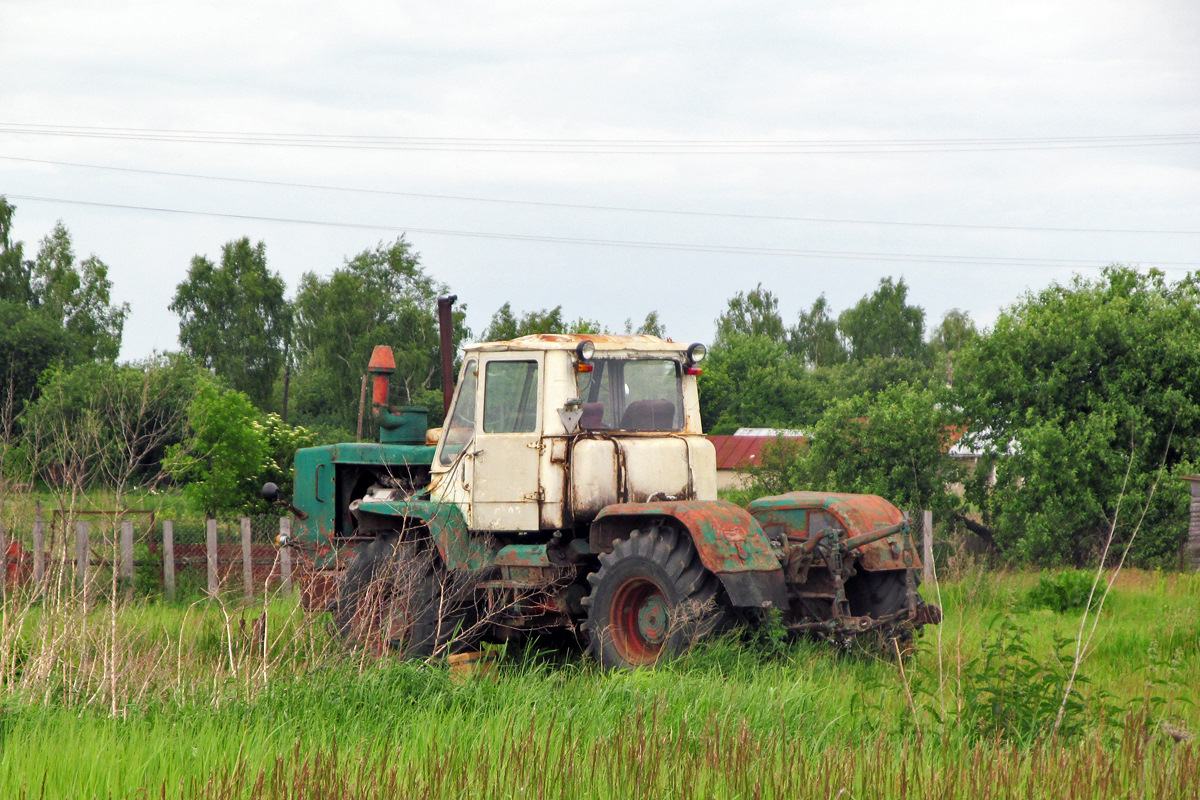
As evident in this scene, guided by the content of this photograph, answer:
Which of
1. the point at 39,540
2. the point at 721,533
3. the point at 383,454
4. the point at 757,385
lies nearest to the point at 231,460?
the point at 39,540

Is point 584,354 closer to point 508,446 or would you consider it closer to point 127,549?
point 508,446

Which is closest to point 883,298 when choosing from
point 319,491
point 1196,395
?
point 1196,395

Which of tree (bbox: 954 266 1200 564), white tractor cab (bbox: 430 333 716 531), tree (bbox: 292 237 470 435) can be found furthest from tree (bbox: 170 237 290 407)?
white tractor cab (bbox: 430 333 716 531)

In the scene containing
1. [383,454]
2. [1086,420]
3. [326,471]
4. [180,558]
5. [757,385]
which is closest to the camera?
[383,454]

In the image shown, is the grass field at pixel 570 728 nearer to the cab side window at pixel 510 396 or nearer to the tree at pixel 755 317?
the cab side window at pixel 510 396

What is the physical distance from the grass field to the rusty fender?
1.11ft

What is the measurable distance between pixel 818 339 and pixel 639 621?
63.7m

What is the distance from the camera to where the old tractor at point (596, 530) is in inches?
316

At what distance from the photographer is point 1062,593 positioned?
13.4 m

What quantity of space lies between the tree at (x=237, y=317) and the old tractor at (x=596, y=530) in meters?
39.6

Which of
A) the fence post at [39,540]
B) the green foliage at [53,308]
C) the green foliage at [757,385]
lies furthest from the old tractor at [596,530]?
the green foliage at [757,385]

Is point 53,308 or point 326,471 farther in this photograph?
point 53,308

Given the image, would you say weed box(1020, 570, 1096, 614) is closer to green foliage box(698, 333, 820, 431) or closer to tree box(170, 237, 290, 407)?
tree box(170, 237, 290, 407)

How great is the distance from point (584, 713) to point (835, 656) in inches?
106
